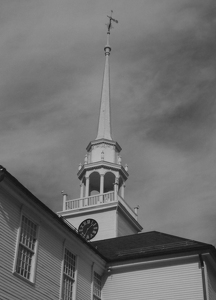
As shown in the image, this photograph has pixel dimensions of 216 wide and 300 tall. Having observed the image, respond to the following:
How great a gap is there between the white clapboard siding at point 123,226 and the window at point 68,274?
50.4 ft

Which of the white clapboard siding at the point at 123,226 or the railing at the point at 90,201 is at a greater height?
the railing at the point at 90,201

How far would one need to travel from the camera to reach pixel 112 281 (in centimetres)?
2512

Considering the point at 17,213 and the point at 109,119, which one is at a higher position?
the point at 109,119

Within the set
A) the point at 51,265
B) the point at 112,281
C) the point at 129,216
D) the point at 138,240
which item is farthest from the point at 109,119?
the point at 51,265

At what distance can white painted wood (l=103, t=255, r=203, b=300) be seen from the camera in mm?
23141

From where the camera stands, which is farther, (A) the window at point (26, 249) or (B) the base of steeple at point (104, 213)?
(B) the base of steeple at point (104, 213)

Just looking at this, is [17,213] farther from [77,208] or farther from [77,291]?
[77,208]

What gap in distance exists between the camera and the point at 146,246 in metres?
27.4

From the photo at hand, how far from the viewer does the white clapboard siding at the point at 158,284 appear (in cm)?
2312

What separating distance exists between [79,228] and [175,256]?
51.2 ft

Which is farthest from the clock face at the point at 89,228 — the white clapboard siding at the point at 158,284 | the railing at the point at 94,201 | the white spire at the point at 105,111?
the white clapboard siding at the point at 158,284

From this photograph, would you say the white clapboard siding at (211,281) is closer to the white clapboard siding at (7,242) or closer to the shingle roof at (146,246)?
the shingle roof at (146,246)

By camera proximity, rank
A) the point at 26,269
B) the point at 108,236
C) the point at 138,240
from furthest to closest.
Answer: the point at 108,236 → the point at 138,240 → the point at 26,269

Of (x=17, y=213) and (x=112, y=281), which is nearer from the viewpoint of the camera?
(x=17, y=213)
